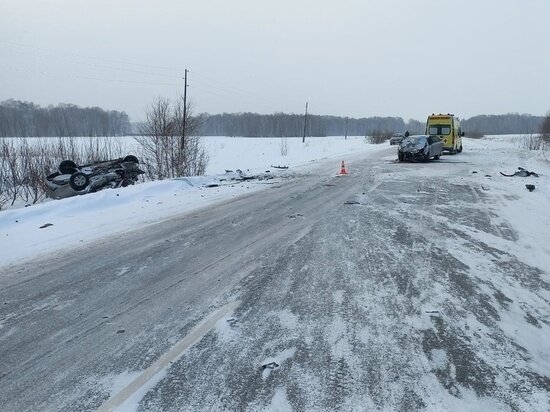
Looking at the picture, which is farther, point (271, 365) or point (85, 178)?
point (85, 178)

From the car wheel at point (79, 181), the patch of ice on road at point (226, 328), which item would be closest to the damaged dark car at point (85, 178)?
the car wheel at point (79, 181)

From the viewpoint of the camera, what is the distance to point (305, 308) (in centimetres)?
447

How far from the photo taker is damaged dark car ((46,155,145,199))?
14.2 m

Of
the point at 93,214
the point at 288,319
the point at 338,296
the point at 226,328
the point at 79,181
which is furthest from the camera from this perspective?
the point at 79,181

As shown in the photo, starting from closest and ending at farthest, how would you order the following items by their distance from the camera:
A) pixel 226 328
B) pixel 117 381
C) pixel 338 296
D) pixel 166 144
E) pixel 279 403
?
pixel 279 403, pixel 117 381, pixel 226 328, pixel 338 296, pixel 166 144

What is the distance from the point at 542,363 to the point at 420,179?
12.9 m

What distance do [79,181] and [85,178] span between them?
0.76 ft

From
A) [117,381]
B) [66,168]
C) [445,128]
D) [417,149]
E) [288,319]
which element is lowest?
[117,381]

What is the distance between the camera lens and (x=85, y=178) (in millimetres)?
14367

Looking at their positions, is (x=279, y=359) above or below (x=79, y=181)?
Answer: below

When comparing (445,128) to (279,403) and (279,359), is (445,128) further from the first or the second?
(279,403)

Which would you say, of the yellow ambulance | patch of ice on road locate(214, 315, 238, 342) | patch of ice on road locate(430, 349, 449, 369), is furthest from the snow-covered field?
the yellow ambulance

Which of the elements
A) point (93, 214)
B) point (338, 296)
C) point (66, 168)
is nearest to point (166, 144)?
point (66, 168)

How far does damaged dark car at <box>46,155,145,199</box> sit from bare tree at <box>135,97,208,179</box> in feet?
12.6
